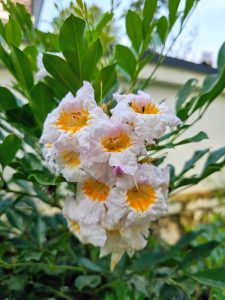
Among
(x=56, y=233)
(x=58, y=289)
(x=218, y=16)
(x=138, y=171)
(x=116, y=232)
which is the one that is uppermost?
(x=218, y=16)

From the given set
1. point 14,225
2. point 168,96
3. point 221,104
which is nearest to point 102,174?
point 14,225

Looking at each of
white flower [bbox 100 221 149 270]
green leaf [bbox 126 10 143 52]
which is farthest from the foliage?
white flower [bbox 100 221 149 270]

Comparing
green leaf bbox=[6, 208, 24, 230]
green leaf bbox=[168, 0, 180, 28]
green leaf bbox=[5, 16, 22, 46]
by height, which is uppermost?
green leaf bbox=[168, 0, 180, 28]

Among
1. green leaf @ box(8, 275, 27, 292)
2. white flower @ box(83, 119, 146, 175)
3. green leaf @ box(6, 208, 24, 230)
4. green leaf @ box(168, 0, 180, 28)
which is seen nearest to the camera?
white flower @ box(83, 119, 146, 175)

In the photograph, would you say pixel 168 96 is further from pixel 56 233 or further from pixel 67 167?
pixel 67 167

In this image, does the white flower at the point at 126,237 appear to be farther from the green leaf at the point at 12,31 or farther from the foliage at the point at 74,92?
the green leaf at the point at 12,31

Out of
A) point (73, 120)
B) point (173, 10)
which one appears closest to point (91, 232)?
point (73, 120)

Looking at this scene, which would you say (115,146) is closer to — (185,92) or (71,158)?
(71,158)

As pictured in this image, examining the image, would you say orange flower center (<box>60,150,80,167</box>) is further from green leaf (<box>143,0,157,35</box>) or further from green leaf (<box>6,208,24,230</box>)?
green leaf (<box>6,208,24,230</box>)

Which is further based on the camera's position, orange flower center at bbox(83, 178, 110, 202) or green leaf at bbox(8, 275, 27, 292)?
green leaf at bbox(8, 275, 27, 292)
